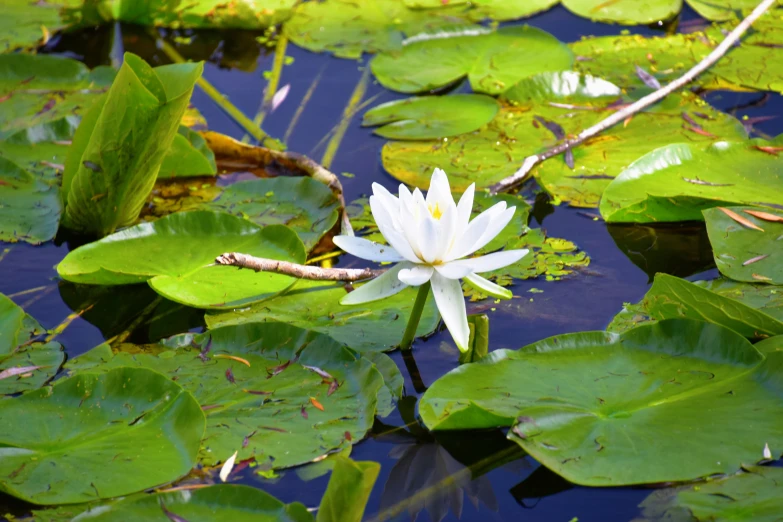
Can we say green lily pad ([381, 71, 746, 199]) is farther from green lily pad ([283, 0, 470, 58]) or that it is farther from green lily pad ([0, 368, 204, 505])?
green lily pad ([0, 368, 204, 505])

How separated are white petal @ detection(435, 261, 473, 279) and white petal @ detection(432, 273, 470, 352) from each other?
0.02 meters

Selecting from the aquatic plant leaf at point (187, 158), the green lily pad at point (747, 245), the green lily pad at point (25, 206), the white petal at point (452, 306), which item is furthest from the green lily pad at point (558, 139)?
the green lily pad at point (25, 206)

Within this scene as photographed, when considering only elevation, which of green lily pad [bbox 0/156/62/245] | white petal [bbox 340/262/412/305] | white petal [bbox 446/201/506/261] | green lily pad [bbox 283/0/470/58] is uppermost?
white petal [bbox 446/201/506/261]

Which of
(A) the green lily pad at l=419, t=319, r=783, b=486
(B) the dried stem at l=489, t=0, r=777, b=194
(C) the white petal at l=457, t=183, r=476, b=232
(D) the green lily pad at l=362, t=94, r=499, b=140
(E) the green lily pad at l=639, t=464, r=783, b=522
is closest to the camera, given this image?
(E) the green lily pad at l=639, t=464, r=783, b=522

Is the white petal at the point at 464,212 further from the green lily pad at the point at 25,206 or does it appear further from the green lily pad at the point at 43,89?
the green lily pad at the point at 43,89

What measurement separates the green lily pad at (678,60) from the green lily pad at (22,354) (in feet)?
7.34

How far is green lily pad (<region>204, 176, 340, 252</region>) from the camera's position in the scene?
2.15 m

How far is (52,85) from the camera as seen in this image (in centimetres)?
289

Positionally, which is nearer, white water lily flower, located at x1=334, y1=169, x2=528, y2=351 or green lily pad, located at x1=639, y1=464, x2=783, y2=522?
green lily pad, located at x1=639, y1=464, x2=783, y2=522

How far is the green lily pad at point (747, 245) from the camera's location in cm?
180

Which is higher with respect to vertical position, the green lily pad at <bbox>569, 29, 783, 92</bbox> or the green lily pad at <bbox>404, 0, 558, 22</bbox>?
the green lily pad at <bbox>404, 0, 558, 22</bbox>

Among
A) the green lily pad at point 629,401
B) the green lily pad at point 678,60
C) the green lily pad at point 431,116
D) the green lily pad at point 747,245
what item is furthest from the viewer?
the green lily pad at point 678,60

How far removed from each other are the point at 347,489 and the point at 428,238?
1.79 ft

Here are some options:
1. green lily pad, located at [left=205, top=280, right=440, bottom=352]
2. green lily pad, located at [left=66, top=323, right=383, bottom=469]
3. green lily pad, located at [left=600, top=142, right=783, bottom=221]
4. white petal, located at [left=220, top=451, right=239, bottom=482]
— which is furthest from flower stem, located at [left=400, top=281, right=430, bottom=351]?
green lily pad, located at [left=600, top=142, right=783, bottom=221]
